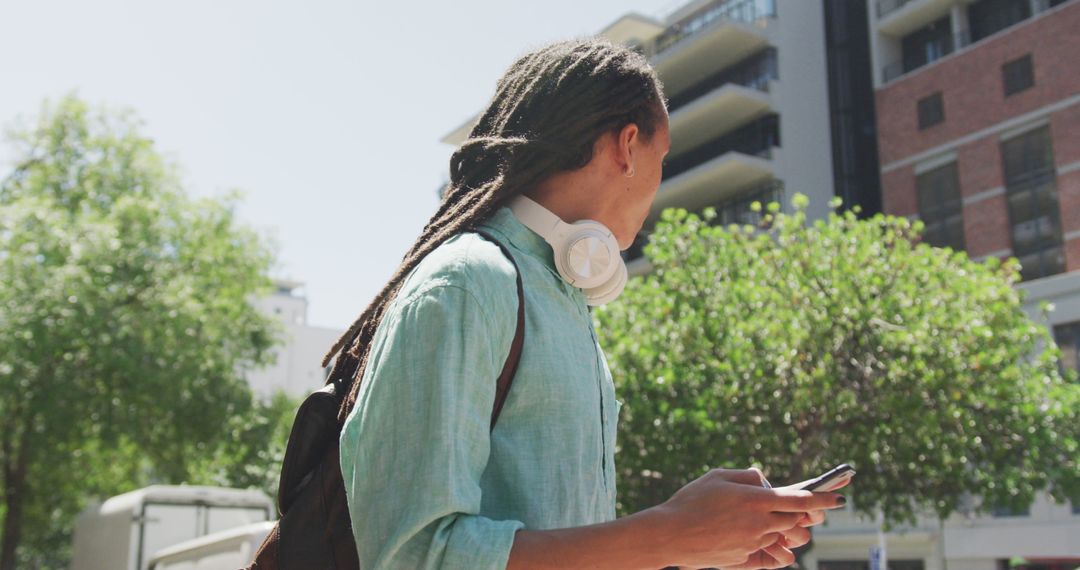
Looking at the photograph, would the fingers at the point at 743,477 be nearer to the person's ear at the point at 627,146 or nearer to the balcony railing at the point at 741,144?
the person's ear at the point at 627,146

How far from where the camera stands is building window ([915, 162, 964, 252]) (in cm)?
2880

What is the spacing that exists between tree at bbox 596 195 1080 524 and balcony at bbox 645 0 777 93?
19963 mm

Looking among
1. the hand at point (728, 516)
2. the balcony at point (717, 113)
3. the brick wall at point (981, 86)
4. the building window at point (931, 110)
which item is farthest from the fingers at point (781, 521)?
the balcony at point (717, 113)

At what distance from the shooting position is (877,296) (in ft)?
46.3

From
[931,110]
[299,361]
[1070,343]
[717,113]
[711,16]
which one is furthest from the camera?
[299,361]

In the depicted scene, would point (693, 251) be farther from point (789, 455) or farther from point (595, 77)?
point (595, 77)

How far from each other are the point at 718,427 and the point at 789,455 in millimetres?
1313

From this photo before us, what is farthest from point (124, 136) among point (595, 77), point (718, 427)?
point (595, 77)

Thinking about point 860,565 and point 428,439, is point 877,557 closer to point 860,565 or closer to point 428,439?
point 860,565

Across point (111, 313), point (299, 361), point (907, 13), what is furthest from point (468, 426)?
point (299, 361)

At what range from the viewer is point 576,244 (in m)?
1.69

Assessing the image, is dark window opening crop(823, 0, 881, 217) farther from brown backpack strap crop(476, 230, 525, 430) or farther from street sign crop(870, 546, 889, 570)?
brown backpack strap crop(476, 230, 525, 430)

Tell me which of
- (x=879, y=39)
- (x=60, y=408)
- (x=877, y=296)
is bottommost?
(x=60, y=408)

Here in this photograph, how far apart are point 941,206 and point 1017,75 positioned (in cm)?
400
